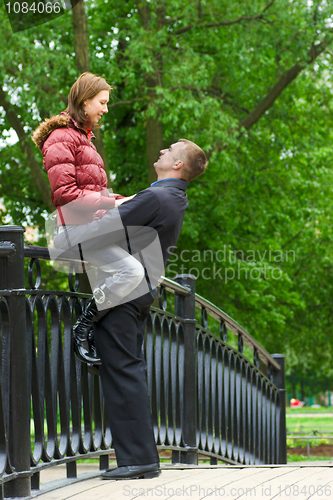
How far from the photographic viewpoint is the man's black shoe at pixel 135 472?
3.07m

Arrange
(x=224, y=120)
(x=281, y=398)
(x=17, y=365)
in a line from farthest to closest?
(x=224, y=120) → (x=281, y=398) → (x=17, y=365)

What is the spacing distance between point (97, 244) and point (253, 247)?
11558mm

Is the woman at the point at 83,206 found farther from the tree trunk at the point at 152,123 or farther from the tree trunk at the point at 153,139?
the tree trunk at the point at 153,139

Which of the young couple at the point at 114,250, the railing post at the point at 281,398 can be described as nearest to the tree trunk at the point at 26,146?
the railing post at the point at 281,398

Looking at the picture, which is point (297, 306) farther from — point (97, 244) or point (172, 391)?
point (97, 244)

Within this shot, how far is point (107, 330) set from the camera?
314 cm

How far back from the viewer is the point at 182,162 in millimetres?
3322

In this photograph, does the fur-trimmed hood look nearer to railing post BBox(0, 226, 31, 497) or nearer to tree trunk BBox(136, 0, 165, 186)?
railing post BBox(0, 226, 31, 497)

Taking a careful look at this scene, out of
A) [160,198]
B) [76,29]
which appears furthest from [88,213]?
[76,29]

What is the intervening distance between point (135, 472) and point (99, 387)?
2.14 feet

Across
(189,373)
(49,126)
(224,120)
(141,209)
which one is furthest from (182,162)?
(224,120)

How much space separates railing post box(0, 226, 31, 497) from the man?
49cm

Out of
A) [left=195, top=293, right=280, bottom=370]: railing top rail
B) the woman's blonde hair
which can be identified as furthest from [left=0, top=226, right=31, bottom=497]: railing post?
[left=195, top=293, right=280, bottom=370]: railing top rail

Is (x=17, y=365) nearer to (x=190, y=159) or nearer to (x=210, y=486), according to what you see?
(x=210, y=486)
